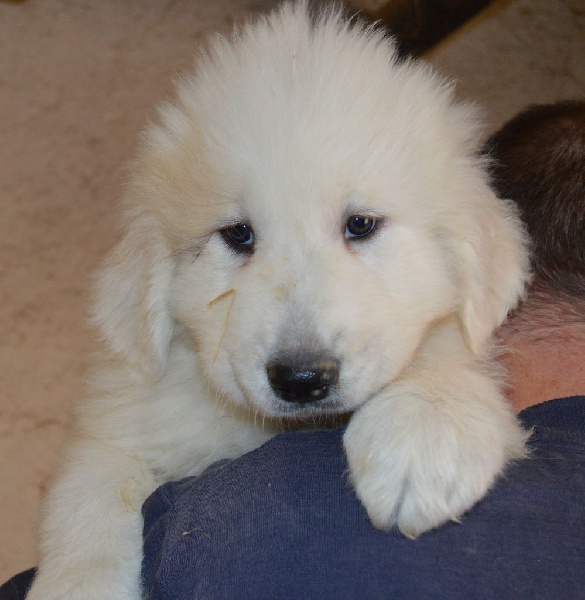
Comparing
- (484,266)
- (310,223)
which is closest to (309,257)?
(310,223)

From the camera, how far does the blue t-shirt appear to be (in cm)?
161

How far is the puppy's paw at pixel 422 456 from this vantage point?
5.93ft

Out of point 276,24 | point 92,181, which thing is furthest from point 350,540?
point 92,181

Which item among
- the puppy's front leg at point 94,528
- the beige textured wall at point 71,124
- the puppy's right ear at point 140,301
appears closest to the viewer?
the puppy's front leg at point 94,528

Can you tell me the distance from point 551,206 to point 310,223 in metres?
0.94

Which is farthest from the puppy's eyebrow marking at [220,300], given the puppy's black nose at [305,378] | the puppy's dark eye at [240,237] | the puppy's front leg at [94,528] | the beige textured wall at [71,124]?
the beige textured wall at [71,124]

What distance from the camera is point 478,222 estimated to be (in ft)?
7.72

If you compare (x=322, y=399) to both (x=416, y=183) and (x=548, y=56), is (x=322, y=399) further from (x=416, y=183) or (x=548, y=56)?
(x=548, y=56)

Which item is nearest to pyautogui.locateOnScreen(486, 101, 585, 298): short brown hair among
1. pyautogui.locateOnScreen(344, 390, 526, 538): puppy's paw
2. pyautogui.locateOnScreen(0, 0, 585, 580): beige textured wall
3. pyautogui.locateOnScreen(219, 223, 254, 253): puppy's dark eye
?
pyautogui.locateOnScreen(344, 390, 526, 538): puppy's paw

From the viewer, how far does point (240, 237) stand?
7.53 ft

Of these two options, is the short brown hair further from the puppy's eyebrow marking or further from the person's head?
the puppy's eyebrow marking

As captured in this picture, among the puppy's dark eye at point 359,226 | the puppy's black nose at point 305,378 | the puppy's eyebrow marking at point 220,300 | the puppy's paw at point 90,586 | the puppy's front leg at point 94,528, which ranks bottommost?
the puppy's paw at point 90,586

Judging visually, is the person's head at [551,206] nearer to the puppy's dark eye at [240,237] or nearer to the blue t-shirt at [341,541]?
the blue t-shirt at [341,541]

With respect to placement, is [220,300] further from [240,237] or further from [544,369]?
[544,369]
